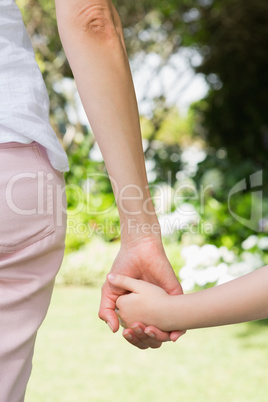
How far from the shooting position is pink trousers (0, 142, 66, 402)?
0.86 m

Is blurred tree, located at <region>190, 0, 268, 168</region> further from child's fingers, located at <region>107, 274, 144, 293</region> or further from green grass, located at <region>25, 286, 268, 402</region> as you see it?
child's fingers, located at <region>107, 274, 144, 293</region>

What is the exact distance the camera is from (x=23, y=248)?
34.8 inches

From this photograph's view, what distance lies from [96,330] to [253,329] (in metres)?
1.25

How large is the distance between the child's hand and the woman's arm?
32 mm

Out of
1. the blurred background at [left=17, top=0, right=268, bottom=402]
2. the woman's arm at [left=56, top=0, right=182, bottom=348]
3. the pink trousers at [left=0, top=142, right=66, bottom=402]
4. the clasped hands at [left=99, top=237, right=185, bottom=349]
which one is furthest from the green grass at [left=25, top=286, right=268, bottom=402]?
the pink trousers at [left=0, top=142, right=66, bottom=402]

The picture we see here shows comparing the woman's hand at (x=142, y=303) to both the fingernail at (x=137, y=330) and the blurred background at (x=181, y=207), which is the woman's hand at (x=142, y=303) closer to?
the fingernail at (x=137, y=330)

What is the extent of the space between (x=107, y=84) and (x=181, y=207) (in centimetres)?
527

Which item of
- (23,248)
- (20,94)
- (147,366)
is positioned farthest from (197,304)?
(147,366)

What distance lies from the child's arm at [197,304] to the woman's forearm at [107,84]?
0.22m

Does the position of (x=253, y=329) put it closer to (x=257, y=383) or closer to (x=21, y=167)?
(x=257, y=383)

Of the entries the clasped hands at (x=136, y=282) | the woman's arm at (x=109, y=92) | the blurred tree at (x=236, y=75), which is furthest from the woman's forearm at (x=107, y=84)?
the blurred tree at (x=236, y=75)

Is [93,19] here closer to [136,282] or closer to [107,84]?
[107,84]

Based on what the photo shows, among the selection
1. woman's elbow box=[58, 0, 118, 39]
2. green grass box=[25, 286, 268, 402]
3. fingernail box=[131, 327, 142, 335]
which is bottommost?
green grass box=[25, 286, 268, 402]

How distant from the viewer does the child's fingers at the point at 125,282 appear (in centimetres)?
122
